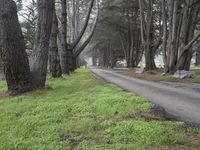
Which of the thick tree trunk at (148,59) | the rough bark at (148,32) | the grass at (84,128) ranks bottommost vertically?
the grass at (84,128)

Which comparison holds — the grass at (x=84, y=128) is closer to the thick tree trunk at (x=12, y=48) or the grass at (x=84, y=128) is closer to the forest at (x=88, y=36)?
the thick tree trunk at (x=12, y=48)

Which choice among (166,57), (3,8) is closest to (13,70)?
(3,8)

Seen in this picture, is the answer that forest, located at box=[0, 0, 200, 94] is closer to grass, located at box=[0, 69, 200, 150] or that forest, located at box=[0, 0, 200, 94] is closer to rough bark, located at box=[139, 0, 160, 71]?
rough bark, located at box=[139, 0, 160, 71]

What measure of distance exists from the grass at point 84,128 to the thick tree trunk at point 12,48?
8.37 feet

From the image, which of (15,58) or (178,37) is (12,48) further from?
(178,37)

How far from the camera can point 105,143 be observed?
5730 mm

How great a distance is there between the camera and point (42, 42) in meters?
13.4

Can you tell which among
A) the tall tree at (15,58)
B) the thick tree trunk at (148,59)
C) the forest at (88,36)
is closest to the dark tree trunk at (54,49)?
the forest at (88,36)

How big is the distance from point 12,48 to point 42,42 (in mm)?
1885

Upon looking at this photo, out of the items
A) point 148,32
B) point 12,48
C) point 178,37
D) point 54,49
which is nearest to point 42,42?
point 12,48

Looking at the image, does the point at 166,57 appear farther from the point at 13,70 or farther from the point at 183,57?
the point at 13,70

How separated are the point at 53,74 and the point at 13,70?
29.1 ft

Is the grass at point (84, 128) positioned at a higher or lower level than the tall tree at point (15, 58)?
lower

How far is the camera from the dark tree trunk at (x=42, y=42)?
13.3m
